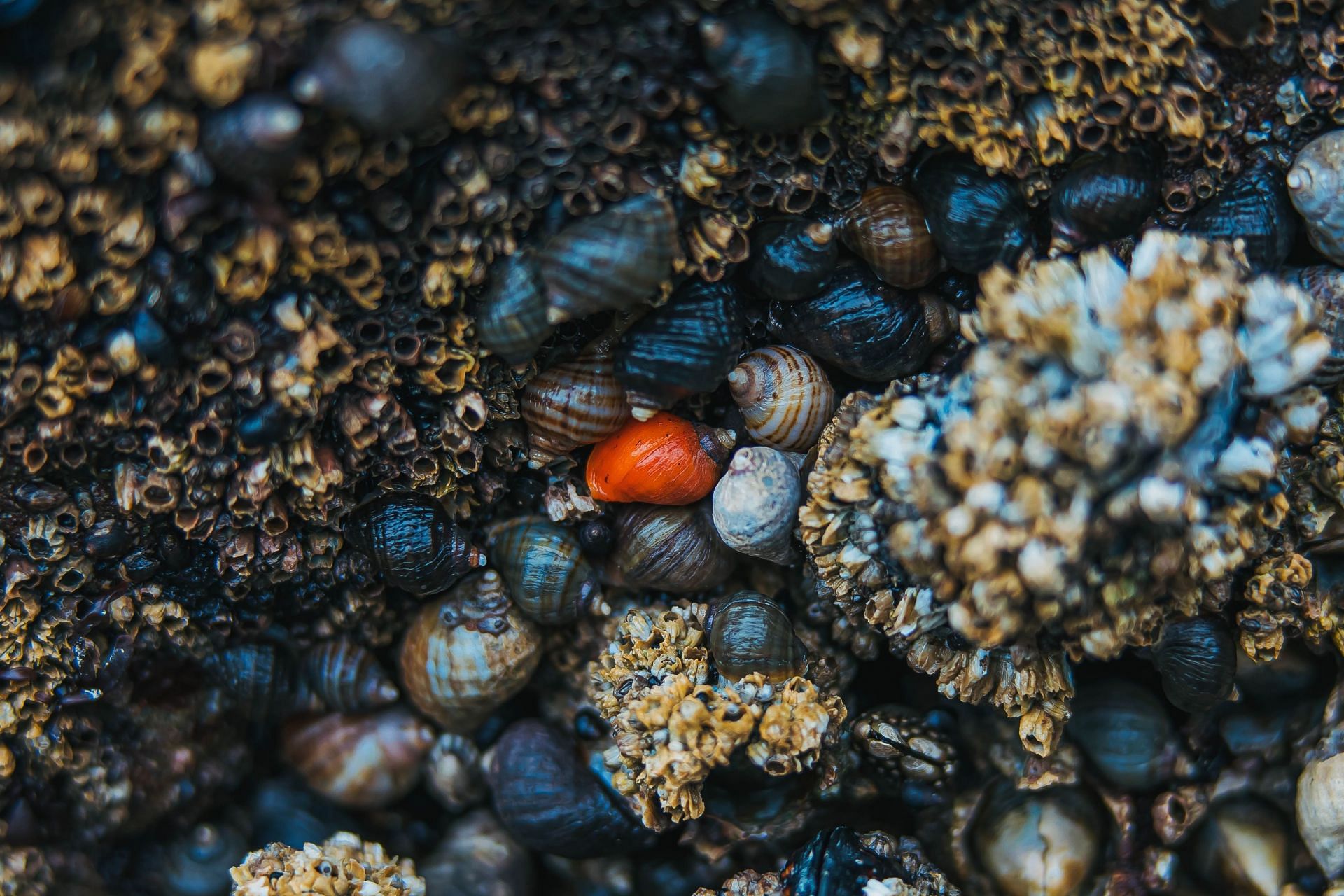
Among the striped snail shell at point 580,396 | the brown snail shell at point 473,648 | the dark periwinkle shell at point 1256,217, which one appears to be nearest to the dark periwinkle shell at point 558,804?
the brown snail shell at point 473,648

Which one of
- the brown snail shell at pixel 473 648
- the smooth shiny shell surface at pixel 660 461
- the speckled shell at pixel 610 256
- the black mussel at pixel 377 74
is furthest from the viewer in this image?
the brown snail shell at pixel 473 648

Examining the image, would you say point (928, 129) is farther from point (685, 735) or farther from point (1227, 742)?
point (1227, 742)

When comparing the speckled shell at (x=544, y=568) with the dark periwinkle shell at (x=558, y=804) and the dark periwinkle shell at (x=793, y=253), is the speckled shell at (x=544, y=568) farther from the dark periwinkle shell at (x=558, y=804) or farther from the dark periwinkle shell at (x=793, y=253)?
the dark periwinkle shell at (x=793, y=253)

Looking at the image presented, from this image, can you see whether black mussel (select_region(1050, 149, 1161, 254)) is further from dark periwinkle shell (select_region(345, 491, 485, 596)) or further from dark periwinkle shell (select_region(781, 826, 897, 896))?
dark periwinkle shell (select_region(345, 491, 485, 596))

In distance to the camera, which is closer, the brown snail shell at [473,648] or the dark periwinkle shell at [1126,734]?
the dark periwinkle shell at [1126,734]

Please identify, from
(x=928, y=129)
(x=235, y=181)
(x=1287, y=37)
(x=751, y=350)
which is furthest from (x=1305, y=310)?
(x=235, y=181)
